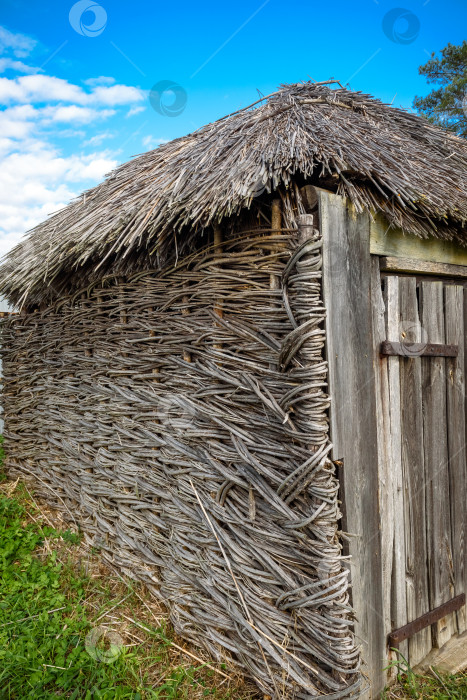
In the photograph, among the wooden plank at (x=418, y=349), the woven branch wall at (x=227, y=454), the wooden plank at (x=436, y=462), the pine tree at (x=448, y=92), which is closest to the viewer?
the woven branch wall at (x=227, y=454)

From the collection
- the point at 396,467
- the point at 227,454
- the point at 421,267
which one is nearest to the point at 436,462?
the point at 396,467

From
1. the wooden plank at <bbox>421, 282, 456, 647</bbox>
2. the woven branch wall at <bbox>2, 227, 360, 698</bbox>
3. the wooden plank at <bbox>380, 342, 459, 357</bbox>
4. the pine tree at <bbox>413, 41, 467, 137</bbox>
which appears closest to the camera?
the woven branch wall at <bbox>2, 227, 360, 698</bbox>

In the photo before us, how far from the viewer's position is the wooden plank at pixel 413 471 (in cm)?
259

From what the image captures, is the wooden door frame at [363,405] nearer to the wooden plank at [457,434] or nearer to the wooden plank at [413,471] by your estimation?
the wooden plank at [413,471]

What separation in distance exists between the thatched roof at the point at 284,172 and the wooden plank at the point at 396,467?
43 cm

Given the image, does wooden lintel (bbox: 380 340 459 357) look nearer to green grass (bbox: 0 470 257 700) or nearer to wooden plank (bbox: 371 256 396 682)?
wooden plank (bbox: 371 256 396 682)

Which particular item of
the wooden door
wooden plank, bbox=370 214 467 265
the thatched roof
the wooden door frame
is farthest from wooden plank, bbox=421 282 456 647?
the thatched roof

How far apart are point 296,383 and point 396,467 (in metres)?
0.85

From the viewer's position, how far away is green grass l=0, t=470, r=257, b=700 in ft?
8.21

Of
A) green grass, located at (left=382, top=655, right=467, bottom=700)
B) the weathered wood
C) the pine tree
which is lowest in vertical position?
green grass, located at (left=382, top=655, right=467, bottom=700)

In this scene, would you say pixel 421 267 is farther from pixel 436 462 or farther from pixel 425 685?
pixel 425 685

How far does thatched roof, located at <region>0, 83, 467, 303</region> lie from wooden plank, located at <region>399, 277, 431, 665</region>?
0.48m

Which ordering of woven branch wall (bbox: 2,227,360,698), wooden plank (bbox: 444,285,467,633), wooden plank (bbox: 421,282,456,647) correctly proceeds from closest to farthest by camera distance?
woven branch wall (bbox: 2,227,360,698), wooden plank (bbox: 421,282,456,647), wooden plank (bbox: 444,285,467,633)

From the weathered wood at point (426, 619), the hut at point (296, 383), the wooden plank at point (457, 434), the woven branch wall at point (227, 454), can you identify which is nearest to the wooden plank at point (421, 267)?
the hut at point (296, 383)
